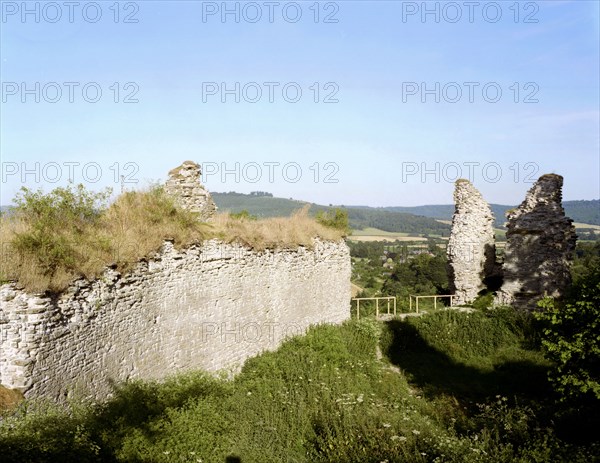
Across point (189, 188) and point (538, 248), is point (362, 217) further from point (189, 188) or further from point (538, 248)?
point (189, 188)

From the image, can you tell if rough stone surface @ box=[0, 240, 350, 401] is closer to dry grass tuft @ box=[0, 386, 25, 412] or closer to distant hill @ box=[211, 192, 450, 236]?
dry grass tuft @ box=[0, 386, 25, 412]

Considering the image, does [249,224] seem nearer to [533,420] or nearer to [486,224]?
[533,420]

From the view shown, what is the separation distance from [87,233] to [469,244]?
17.1 m

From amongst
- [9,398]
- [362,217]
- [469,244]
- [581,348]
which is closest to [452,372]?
[581,348]

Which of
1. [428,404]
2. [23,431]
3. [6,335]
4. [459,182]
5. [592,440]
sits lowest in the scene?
[428,404]

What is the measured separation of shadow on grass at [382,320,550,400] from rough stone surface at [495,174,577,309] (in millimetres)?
4681

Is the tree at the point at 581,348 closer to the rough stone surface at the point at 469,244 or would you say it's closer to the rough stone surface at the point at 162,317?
the rough stone surface at the point at 162,317

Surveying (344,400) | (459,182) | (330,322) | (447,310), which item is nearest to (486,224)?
(459,182)

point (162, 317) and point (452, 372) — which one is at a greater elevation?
point (162, 317)

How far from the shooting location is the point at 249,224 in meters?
12.6

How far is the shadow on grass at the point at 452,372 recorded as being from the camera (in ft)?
41.2

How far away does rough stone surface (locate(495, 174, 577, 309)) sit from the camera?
1803 cm

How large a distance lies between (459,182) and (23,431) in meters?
19.8

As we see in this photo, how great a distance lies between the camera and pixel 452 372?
1469cm
